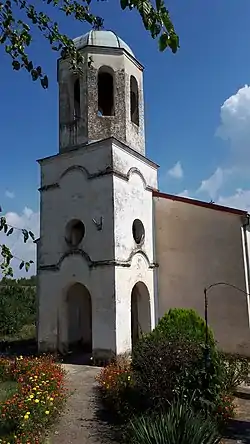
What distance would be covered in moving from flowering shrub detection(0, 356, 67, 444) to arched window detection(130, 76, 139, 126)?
30.8 feet

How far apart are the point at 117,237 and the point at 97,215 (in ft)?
3.35

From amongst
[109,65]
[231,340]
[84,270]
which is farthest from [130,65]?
[231,340]

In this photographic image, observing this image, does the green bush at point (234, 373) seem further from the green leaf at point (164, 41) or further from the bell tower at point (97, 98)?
the bell tower at point (97, 98)

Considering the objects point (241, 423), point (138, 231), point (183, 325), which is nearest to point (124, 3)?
point (241, 423)

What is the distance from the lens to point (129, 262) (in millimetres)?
13078

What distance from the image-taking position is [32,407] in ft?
22.5

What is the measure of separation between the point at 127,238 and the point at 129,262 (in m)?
0.80

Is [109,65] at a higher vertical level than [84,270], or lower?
higher

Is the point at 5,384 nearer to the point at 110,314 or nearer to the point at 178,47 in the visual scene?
the point at 110,314

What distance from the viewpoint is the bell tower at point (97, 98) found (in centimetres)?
1364

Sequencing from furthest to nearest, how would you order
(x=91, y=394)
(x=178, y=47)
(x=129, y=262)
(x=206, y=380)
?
(x=129, y=262)
(x=91, y=394)
(x=206, y=380)
(x=178, y=47)

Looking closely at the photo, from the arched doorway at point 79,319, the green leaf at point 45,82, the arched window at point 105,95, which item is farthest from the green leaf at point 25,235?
the arched window at point 105,95

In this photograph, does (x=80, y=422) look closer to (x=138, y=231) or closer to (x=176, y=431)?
(x=176, y=431)

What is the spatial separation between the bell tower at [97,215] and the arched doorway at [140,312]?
0.04 m
